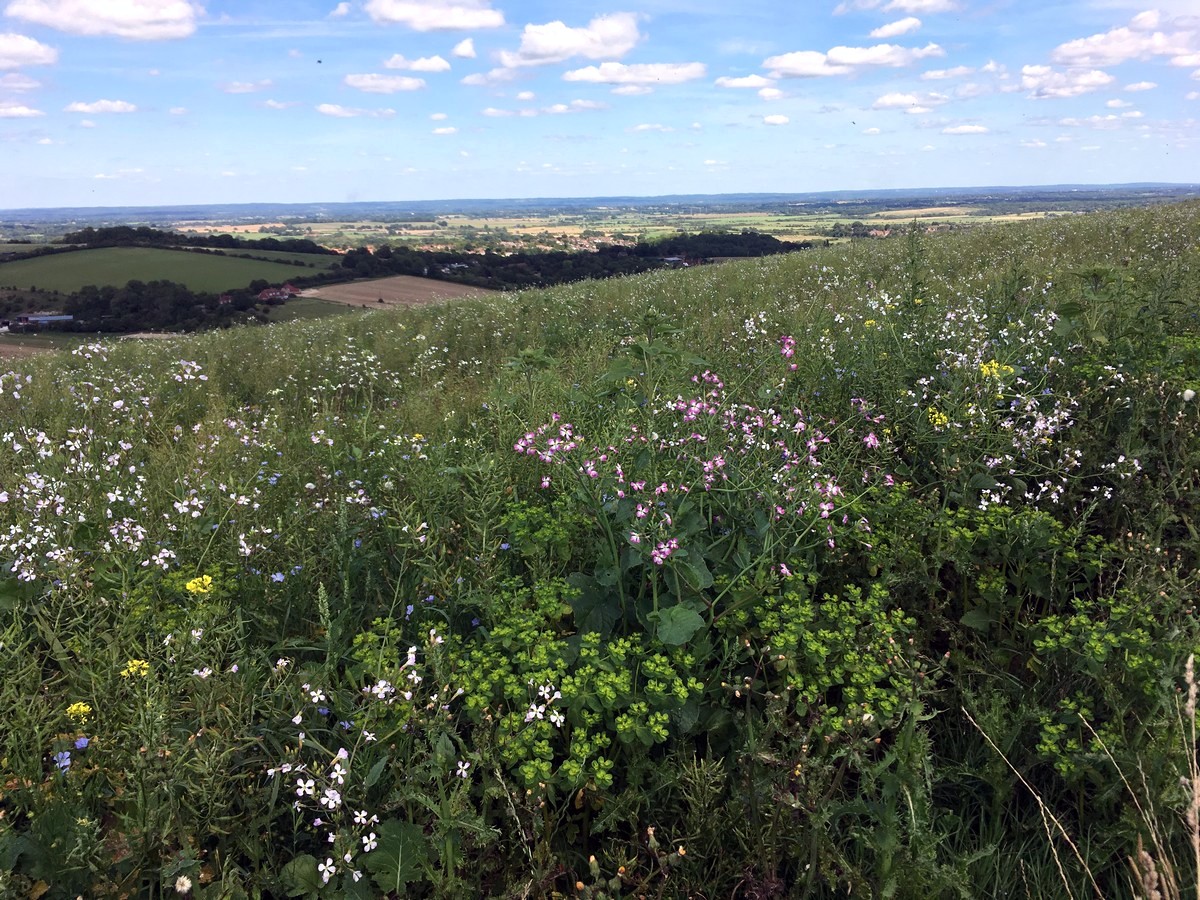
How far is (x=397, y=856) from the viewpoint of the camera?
2.06 metres

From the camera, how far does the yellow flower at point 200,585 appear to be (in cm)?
276

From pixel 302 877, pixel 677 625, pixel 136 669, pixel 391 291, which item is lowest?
pixel 302 877

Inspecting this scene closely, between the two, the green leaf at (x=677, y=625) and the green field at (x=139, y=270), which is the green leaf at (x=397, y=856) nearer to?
the green leaf at (x=677, y=625)

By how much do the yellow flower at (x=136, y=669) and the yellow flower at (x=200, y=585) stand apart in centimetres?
32

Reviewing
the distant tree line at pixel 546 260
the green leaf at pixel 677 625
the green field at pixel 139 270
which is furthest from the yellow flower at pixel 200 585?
the green field at pixel 139 270

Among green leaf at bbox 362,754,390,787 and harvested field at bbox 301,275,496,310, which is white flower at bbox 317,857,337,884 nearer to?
green leaf at bbox 362,754,390,787

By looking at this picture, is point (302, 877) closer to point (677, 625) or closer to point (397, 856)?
point (397, 856)

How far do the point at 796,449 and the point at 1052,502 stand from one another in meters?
1.39

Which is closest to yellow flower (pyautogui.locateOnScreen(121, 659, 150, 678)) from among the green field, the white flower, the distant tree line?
the white flower

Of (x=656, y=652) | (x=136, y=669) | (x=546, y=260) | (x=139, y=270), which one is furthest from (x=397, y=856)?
(x=139, y=270)

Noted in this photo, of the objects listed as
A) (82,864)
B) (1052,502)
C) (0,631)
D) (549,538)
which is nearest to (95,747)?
(82,864)

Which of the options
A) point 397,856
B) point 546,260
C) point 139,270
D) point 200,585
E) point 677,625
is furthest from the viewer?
point 139,270

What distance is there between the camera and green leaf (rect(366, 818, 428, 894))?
6.61 ft

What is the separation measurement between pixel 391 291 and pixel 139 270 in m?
16.3
